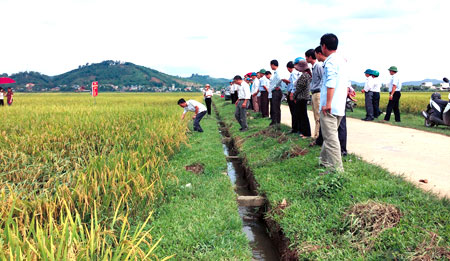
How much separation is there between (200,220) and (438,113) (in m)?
8.02

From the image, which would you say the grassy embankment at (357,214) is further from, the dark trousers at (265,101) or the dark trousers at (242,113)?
the dark trousers at (265,101)

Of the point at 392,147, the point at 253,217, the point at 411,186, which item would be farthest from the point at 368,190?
the point at 392,147

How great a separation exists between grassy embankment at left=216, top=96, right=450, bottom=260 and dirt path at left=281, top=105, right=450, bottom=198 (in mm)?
386

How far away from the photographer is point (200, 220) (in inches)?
119

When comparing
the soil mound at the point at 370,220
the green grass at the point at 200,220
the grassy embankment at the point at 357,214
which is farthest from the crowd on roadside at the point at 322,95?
the green grass at the point at 200,220

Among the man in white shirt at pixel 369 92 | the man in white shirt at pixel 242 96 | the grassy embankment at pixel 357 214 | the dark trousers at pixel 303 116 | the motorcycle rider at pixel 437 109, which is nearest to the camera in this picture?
the grassy embankment at pixel 357 214

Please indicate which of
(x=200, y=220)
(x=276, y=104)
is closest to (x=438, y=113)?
(x=276, y=104)

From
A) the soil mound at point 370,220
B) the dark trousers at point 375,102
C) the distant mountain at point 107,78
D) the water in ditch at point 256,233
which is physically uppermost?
the distant mountain at point 107,78

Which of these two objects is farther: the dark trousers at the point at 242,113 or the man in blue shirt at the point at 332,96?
the dark trousers at the point at 242,113

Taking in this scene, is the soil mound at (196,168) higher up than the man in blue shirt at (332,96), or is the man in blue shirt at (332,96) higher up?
the man in blue shirt at (332,96)

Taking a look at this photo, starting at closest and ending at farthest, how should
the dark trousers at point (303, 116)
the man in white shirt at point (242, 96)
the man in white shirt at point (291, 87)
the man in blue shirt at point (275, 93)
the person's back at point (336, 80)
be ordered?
the person's back at point (336, 80) → the dark trousers at point (303, 116) → the man in white shirt at point (291, 87) → the man in white shirt at point (242, 96) → the man in blue shirt at point (275, 93)

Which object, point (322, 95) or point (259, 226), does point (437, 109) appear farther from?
point (259, 226)

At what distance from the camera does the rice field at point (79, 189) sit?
1730 millimetres

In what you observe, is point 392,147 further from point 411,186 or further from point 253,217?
point 253,217
